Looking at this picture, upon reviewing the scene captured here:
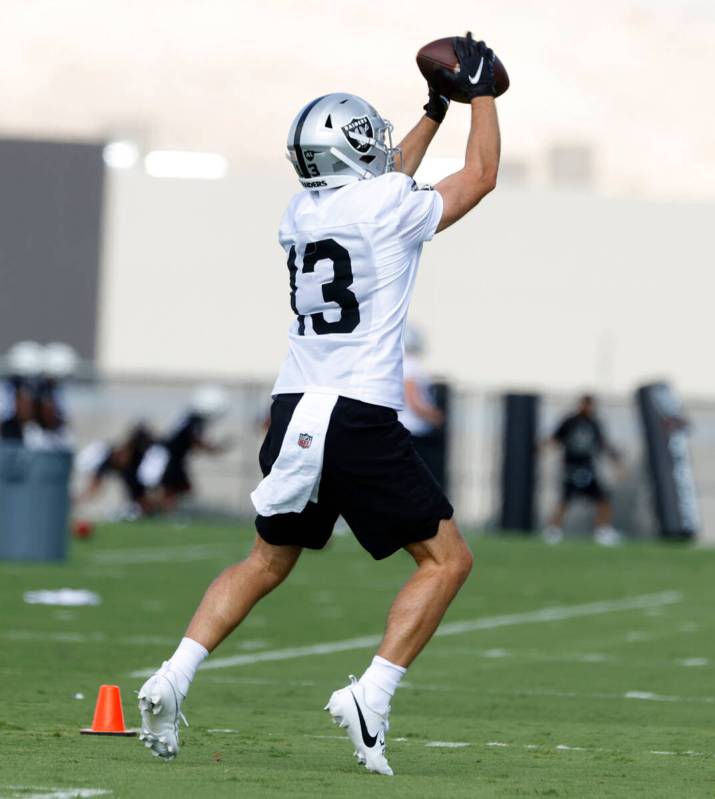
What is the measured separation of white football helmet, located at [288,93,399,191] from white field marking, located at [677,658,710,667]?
5.23 metres

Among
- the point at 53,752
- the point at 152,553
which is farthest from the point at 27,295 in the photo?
the point at 53,752

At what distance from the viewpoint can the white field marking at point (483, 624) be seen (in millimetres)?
11109

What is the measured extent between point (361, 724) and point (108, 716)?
1.35 meters

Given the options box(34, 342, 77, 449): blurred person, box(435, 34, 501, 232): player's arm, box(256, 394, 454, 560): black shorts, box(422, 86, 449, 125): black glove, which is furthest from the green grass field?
box(34, 342, 77, 449): blurred person

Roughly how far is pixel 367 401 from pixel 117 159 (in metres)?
41.4

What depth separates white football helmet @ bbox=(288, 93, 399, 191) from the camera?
6859mm

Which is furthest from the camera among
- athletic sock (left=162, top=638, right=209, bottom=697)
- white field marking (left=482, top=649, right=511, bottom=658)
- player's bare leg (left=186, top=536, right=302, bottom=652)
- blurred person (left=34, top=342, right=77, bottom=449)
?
blurred person (left=34, top=342, right=77, bottom=449)

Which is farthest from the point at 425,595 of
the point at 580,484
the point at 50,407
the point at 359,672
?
the point at 580,484

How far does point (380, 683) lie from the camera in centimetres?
648

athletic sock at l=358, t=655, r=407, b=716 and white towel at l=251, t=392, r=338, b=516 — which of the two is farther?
white towel at l=251, t=392, r=338, b=516

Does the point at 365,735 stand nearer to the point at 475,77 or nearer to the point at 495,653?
the point at 475,77

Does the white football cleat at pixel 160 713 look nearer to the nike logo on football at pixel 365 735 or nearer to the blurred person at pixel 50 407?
the nike logo on football at pixel 365 735

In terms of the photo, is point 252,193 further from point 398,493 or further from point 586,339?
point 398,493

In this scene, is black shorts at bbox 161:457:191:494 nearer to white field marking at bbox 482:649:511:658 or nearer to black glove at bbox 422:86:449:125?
white field marking at bbox 482:649:511:658
